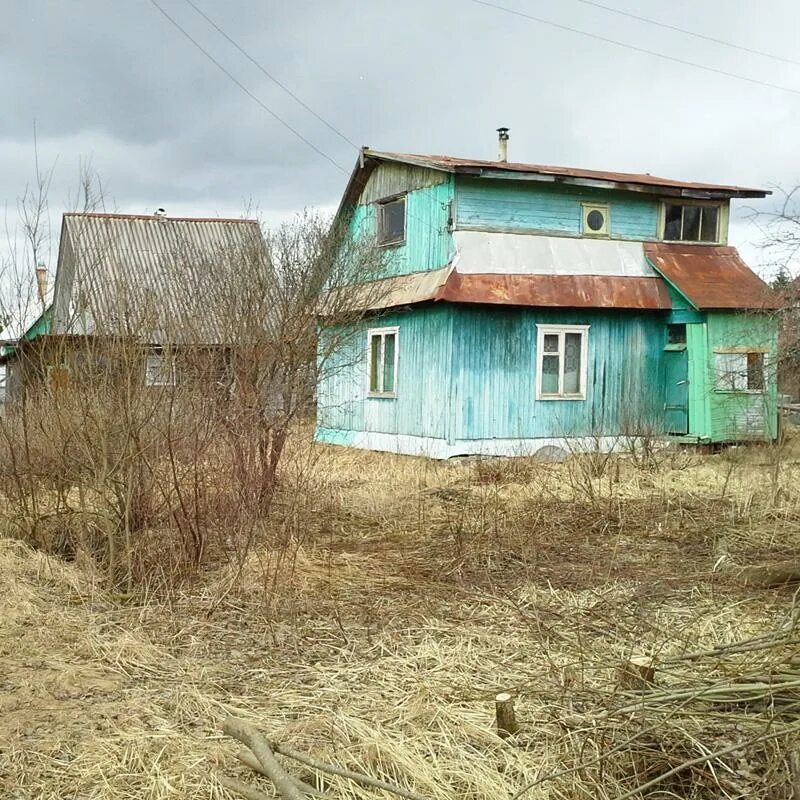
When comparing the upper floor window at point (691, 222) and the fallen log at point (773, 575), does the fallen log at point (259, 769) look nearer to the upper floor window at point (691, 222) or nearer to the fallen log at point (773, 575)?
the fallen log at point (773, 575)

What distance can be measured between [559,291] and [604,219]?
2048 mm

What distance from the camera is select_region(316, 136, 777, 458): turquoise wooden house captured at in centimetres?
1473

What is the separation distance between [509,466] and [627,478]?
1705 millimetres

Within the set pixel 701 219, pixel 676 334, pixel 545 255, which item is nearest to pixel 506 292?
pixel 545 255

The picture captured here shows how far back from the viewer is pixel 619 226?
1627 cm

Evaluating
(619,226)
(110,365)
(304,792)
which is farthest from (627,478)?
(304,792)

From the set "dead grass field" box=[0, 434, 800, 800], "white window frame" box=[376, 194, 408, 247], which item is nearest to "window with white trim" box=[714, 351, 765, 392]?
"dead grass field" box=[0, 434, 800, 800]

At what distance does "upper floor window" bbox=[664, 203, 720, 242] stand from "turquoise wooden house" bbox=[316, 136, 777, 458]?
0.28ft

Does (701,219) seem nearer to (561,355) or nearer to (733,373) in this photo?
(733,373)

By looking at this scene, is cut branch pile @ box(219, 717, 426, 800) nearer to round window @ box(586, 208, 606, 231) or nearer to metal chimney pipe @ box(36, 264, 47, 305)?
metal chimney pipe @ box(36, 264, 47, 305)

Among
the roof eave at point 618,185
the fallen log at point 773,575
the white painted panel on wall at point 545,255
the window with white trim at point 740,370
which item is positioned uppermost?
the roof eave at point 618,185

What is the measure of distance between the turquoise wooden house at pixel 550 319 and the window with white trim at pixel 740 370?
0.03 metres

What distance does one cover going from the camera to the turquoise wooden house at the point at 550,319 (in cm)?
1473

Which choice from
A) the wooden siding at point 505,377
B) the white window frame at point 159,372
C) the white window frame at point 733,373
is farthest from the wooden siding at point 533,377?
the white window frame at point 159,372
